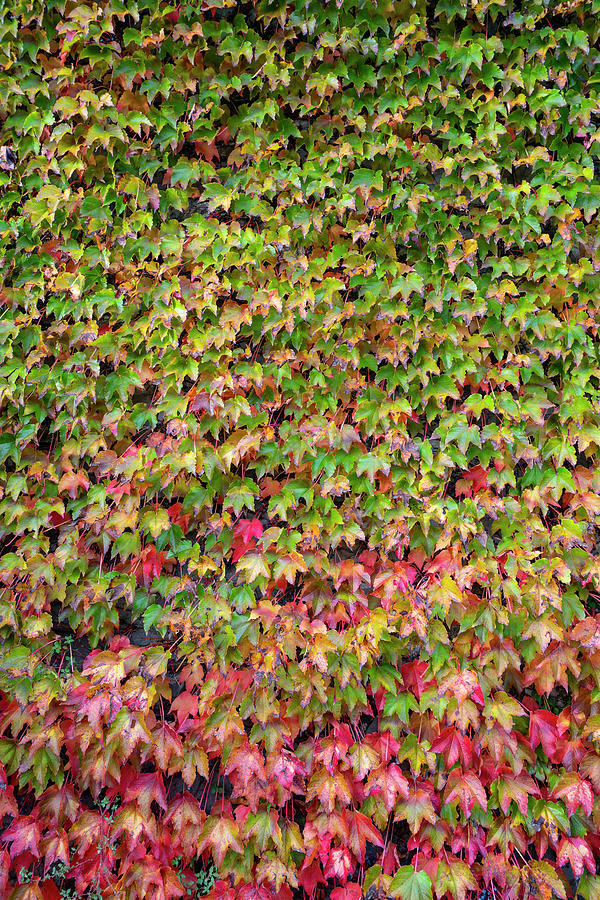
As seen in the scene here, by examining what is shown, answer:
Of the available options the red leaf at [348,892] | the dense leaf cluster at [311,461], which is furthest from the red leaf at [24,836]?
the red leaf at [348,892]

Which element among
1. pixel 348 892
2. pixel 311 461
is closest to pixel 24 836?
pixel 348 892

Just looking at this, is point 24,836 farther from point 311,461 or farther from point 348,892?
point 311,461

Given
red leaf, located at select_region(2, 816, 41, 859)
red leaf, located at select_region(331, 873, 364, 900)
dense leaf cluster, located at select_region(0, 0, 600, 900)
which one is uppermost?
dense leaf cluster, located at select_region(0, 0, 600, 900)

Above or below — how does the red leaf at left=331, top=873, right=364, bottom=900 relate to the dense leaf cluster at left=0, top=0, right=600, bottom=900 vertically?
below

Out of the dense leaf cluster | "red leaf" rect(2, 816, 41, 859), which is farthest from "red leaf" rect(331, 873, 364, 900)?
"red leaf" rect(2, 816, 41, 859)

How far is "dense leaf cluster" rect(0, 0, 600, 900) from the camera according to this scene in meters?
2.13

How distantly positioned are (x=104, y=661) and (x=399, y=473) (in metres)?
1.38

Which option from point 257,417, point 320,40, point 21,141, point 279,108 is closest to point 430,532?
point 257,417

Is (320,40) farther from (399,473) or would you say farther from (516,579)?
(516,579)

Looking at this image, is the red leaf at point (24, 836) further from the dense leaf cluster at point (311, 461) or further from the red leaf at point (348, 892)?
the red leaf at point (348, 892)

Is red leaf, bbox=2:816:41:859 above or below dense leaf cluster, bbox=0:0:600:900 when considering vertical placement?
below

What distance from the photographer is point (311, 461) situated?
2281 mm

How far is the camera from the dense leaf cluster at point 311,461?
213cm

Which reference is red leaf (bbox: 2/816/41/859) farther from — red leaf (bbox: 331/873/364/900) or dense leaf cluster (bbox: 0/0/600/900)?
red leaf (bbox: 331/873/364/900)
